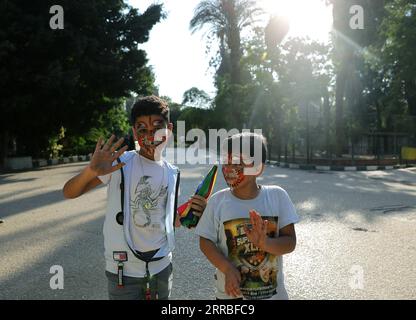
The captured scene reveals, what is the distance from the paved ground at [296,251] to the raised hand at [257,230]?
6.37 feet

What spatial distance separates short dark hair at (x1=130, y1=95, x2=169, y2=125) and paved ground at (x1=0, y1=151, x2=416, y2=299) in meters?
1.89

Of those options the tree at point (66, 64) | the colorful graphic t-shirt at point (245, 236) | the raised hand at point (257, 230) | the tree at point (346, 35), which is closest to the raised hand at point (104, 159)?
the colorful graphic t-shirt at point (245, 236)

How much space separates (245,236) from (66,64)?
62.6 feet

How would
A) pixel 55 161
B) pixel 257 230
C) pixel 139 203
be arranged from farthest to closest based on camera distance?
1. pixel 55 161
2. pixel 139 203
3. pixel 257 230

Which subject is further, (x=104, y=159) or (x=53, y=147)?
(x=53, y=147)

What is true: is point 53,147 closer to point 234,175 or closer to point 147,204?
point 147,204

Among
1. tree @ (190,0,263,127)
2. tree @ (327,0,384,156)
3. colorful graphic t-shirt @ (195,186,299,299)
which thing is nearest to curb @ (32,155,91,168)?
tree @ (190,0,263,127)

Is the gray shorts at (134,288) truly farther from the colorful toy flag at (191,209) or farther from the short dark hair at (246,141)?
the short dark hair at (246,141)

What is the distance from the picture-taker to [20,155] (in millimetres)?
22719

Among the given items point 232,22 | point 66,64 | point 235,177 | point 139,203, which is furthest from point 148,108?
point 232,22

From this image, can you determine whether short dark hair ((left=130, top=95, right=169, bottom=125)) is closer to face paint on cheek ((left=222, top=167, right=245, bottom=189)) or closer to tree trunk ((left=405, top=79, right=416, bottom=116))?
face paint on cheek ((left=222, top=167, right=245, bottom=189))

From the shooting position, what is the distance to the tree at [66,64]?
645 inches

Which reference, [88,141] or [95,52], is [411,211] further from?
[88,141]

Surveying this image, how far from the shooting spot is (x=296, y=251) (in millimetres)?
5133
